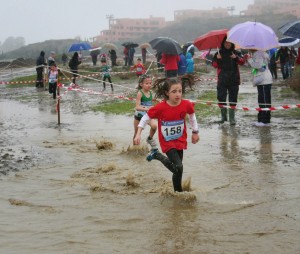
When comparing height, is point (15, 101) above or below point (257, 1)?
below

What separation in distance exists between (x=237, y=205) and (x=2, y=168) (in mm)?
4082

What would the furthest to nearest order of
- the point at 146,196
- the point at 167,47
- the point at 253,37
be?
the point at 167,47
the point at 253,37
the point at 146,196

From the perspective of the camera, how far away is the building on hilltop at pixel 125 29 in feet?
429

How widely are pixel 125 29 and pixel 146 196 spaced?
437ft

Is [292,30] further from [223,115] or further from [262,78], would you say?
[223,115]

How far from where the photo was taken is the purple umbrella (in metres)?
10.9

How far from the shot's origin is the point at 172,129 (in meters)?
6.26

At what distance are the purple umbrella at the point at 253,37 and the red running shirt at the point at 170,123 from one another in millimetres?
5048

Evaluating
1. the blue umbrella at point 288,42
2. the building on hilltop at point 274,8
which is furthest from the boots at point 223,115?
the building on hilltop at point 274,8

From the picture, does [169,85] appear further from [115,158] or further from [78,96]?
[78,96]

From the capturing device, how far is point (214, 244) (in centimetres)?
471

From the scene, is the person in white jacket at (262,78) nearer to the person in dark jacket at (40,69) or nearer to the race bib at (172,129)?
the race bib at (172,129)

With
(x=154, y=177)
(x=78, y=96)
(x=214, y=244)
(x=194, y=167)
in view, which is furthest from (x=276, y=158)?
(x=78, y=96)

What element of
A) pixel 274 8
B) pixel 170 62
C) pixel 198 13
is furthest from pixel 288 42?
pixel 198 13
